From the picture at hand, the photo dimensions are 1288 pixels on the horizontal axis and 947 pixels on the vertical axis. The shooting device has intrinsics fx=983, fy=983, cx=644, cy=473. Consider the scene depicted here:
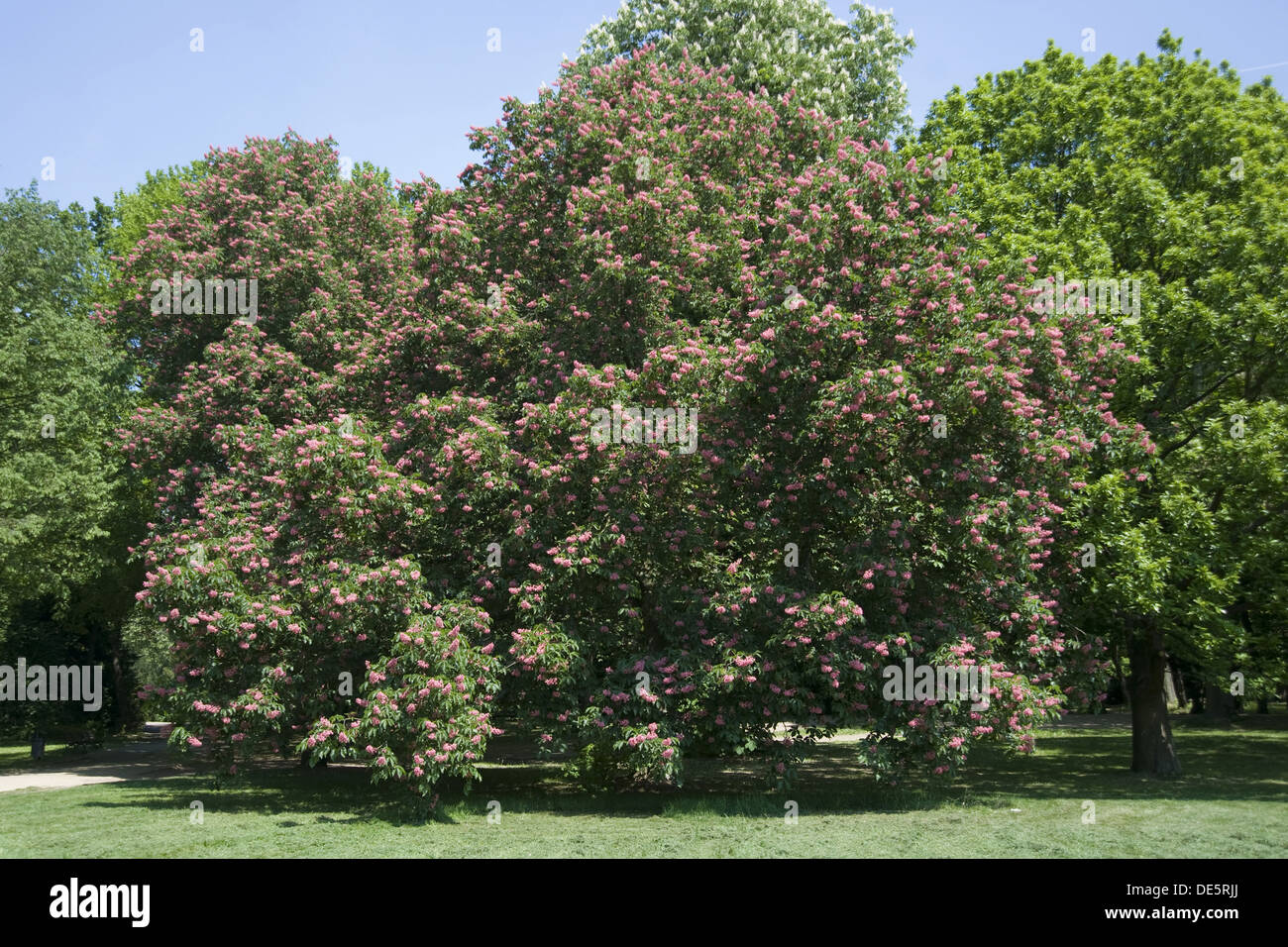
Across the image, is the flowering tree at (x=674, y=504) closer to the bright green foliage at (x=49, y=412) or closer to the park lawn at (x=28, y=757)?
the bright green foliage at (x=49, y=412)

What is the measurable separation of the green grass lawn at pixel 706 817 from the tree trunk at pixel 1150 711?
53 centimetres


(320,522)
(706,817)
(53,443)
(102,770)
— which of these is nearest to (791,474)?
(706,817)

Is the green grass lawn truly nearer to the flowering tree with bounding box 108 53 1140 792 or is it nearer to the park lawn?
the flowering tree with bounding box 108 53 1140 792

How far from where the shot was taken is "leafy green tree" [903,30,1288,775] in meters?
17.2

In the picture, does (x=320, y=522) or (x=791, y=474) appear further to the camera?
(x=320, y=522)

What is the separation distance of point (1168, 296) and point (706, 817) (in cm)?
1282

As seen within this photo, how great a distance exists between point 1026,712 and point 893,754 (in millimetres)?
2228

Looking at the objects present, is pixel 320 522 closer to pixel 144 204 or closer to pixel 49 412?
pixel 49 412

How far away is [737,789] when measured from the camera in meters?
19.7

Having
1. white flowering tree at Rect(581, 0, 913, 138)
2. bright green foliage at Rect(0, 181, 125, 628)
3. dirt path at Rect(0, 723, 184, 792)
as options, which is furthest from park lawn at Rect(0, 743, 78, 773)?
white flowering tree at Rect(581, 0, 913, 138)

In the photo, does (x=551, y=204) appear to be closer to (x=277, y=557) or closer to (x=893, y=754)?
(x=277, y=557)

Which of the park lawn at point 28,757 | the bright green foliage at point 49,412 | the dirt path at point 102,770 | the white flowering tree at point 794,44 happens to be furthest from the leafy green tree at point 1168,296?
the park lawn at point 28,757

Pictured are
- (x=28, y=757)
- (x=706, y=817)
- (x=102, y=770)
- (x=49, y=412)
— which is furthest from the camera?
(x=28, y=757)
